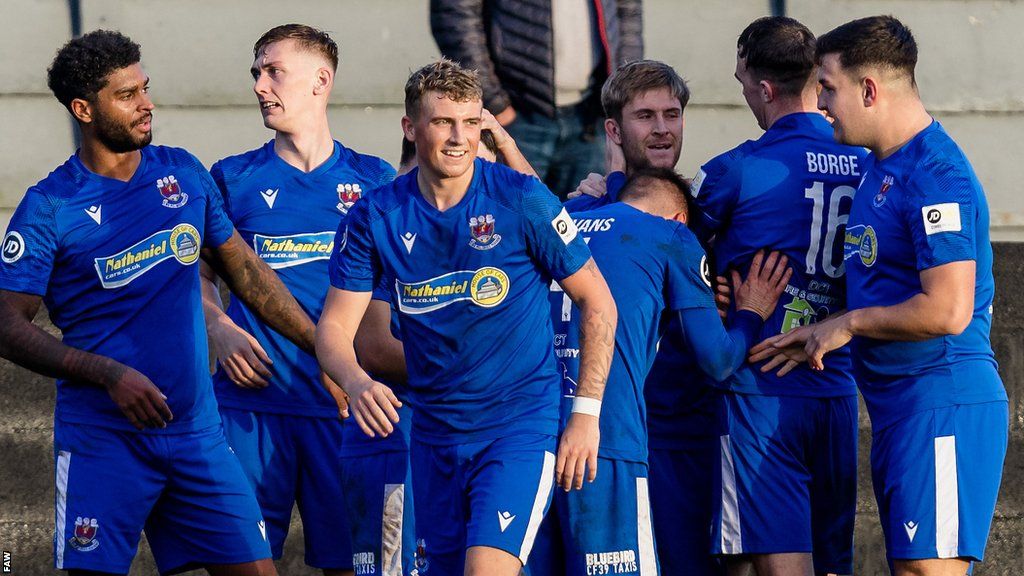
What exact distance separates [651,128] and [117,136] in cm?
214

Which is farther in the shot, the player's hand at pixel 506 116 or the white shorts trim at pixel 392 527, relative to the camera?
the player's hand at pixel 506 116

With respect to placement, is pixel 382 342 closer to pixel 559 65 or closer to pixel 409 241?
pixel 409 241

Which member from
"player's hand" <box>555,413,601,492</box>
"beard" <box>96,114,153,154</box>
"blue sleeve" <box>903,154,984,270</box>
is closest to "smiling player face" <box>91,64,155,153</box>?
"beard" <box>96,114,153,154</box>

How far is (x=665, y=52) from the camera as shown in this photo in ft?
33.8

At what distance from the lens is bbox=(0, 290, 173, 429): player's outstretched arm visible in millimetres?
6258

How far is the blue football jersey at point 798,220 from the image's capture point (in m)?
6.64

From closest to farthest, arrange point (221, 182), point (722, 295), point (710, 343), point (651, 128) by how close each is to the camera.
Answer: point (710, 343), point (722, 295), point (651, 128), point (221, 182)

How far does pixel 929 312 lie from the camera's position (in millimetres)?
5906

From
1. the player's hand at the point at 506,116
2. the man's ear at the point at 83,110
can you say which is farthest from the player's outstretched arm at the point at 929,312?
the man's ear at the point at 83,110

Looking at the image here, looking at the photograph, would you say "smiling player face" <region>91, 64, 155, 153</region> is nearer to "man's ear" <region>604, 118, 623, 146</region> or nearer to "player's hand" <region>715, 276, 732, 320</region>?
"man's ear" <region>604, 118, 623, 146</region>

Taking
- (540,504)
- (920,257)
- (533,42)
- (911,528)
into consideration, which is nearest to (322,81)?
(533,42)

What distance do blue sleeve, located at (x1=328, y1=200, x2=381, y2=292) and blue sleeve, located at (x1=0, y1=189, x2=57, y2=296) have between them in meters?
1.11

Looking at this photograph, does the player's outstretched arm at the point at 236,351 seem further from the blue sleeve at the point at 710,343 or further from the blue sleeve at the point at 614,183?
the blue sleeve at the point at 710,343

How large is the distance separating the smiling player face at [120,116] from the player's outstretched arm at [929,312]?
2.77 m
